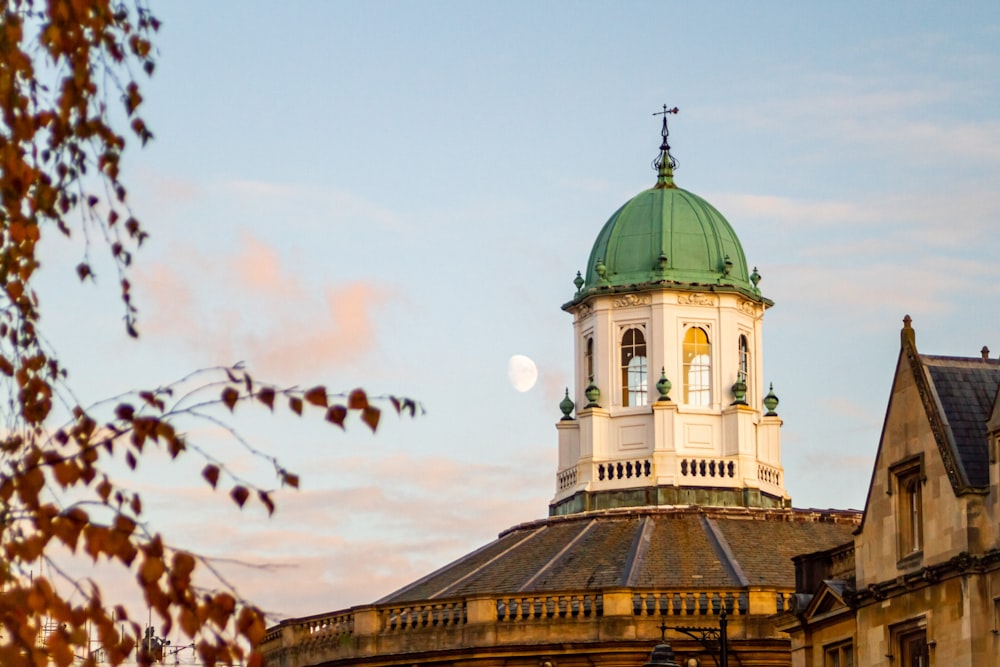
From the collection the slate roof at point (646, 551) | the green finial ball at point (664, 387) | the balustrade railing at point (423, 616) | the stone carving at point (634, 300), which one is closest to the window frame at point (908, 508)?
the slate roof at point (646, 551)

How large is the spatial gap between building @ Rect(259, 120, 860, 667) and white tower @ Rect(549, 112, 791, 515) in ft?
0.22

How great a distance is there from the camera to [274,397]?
63.9 ft

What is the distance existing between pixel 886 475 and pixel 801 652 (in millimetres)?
6475

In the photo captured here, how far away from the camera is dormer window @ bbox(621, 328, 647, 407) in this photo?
85938mm

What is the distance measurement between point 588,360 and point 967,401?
39018mm

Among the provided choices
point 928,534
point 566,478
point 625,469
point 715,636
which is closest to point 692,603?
point 715,636

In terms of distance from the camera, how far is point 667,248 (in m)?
86.7

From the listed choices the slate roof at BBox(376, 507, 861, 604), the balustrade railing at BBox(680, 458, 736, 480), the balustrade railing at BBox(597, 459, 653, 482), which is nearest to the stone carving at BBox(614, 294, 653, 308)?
the balustrade railing at BBox(597, 459, 653, 482)

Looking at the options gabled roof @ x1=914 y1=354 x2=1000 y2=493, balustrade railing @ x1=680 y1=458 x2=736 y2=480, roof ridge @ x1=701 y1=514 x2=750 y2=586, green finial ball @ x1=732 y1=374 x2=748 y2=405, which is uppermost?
green finial ball @ x1=732 y1=374 x2=748 y2=405

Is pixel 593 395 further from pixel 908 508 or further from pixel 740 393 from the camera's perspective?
pixel 908 508

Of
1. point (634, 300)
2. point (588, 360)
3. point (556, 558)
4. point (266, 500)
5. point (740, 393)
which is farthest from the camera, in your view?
point (588, 360)

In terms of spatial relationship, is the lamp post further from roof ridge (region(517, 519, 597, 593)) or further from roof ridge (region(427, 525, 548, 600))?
roof ridge (region(427, 525, 548, 600))

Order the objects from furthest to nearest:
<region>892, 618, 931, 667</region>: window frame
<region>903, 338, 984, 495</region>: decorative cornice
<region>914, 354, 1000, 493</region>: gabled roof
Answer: <region>892, 618, 931, 667</region>: window frame, <region>914, 354, 1000, 493</region>: gabled roof, <region>903, 338, 984, 495</region>: decorative cornice

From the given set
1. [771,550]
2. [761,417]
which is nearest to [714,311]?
[761,417]
